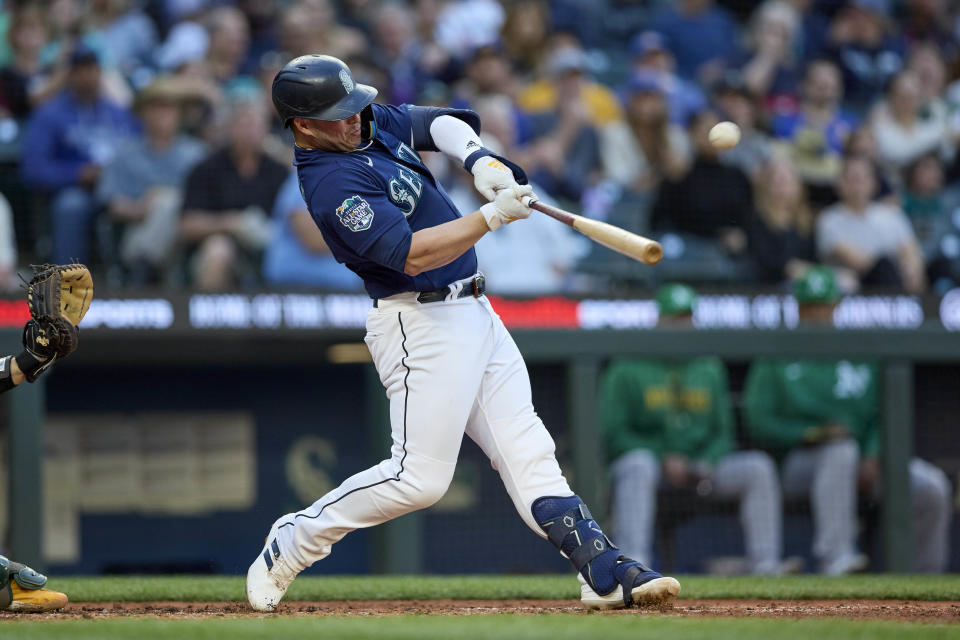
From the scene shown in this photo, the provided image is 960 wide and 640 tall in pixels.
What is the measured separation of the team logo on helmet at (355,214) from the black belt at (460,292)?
1.10 ft

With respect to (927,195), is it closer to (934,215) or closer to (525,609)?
(934,215)

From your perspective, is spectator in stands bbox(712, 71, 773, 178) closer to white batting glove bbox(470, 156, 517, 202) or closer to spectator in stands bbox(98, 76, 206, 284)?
spectator in stands bbox(98, 76, 206, 284)

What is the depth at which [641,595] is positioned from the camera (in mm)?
3842

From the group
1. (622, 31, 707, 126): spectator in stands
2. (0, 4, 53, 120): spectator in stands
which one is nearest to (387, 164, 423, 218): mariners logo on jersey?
(0, 4, 53, 120): spectator in stands

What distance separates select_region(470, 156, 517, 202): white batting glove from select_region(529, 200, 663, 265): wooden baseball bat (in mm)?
108

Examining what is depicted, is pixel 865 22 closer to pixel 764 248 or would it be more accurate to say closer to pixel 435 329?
pixel 764 248

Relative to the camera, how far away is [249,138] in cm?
743

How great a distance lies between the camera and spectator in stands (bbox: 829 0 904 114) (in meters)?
9.70

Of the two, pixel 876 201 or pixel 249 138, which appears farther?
pixel 876 201

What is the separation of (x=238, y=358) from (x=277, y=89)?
3.40 metres

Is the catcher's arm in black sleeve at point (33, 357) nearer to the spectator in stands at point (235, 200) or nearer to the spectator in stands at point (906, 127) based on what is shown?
the spectator in stands at point (235, 200)

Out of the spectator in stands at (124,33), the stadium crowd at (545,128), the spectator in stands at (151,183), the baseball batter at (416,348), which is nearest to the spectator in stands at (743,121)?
the stadium crowd at (545,128)

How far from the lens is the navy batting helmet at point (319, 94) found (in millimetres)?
3879

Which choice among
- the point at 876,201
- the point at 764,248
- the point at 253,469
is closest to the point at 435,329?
the point at 253,469
